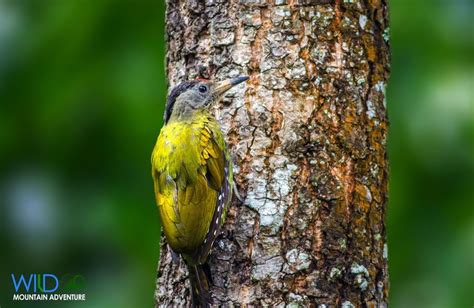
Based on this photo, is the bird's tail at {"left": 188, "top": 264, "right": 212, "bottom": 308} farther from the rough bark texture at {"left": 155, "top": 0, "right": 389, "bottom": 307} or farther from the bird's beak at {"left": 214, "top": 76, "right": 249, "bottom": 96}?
the bird's beak at {"left": 214, "top": 76, "right": 249, "bottom": 96}

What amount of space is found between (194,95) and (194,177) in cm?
55

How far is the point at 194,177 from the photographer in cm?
593

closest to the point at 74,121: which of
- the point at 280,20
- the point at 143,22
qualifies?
the point at 143,22

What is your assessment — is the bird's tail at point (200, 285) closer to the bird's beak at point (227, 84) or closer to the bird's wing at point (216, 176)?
the bird's wing at point (216, 176)

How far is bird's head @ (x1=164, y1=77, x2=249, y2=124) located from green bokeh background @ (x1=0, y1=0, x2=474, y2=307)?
1.04 meters

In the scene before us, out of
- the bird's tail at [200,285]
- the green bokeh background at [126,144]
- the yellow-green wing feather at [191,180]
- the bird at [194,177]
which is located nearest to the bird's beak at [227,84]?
the bird at [194,177]

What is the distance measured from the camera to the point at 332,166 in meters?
5.49

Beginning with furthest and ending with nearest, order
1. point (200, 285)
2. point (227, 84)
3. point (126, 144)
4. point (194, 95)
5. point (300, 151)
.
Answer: point (126, 144)
point (194, 95)
point (227, 84)
point (300, 151)
point (200, 285)

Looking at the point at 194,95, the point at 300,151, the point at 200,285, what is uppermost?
the point at 194,95

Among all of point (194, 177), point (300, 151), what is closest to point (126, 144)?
point (194, 177)

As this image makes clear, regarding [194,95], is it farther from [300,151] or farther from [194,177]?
[300,151]

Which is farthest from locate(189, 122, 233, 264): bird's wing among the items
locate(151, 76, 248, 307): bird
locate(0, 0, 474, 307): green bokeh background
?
locate(0, 0, 474, 307): green bokeh background

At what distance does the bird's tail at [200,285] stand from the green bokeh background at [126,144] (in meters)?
2.00

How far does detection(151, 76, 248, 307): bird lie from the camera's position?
5.48 meters
